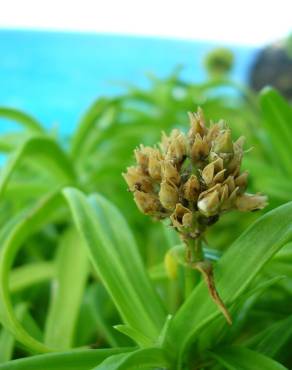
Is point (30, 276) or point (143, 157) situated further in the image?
point (30, 276)

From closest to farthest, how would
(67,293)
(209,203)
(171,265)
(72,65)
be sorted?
(209,203) → (171,265) → (67,293) → (72,65)

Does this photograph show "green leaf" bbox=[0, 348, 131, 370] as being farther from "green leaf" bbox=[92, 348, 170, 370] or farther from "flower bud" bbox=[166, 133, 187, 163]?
"flower bud" bbox=[166, 133, 187, 163]

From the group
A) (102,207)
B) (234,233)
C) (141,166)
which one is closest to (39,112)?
(234,233)

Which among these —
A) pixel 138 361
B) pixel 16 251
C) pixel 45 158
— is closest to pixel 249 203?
pixel 138 361

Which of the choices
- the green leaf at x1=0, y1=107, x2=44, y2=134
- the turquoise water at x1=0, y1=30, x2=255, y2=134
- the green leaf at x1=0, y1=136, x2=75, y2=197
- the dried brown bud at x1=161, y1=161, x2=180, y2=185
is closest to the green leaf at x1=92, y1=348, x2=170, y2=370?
the dried brown bud at x1=161, y1=161, x2=180, y2=185

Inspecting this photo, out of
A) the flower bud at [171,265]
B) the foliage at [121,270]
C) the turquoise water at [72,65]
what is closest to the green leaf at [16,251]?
the foliage at [121,270]

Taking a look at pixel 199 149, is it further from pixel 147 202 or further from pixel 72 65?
pixel 72 65

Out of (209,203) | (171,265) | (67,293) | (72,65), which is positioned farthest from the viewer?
(72,65)

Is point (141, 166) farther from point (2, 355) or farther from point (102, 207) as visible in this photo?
point (2, 355)

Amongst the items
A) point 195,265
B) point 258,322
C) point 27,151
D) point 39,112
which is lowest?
point 258,322
